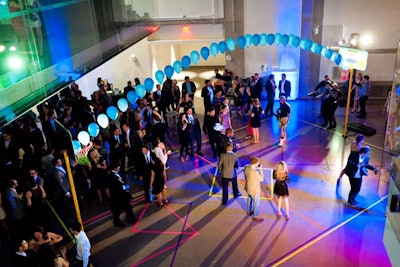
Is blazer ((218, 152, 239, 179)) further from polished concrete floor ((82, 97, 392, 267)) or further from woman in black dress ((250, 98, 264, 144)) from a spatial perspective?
woman in black dress ((250, 98, 264, 144))

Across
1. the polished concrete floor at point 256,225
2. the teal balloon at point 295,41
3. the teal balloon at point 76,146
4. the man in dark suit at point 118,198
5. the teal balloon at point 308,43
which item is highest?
the teal balloon at point 295,41

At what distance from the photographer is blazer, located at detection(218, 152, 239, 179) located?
9.31 metres

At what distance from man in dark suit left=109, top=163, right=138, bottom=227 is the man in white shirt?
1553 millimetres

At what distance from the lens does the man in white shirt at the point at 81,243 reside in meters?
7.09

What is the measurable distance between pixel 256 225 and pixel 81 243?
155 inches

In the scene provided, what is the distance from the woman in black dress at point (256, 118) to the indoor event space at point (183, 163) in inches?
2.6

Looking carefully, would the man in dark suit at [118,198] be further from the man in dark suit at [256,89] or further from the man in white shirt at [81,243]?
the man in dark suit at [256,89]

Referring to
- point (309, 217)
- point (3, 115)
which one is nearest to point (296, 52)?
point (309, 217)

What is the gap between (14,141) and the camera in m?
10.6

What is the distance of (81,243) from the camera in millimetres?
7168

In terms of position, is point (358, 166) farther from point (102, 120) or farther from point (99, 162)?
→ point (102, 120)

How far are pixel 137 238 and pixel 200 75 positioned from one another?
16.2m

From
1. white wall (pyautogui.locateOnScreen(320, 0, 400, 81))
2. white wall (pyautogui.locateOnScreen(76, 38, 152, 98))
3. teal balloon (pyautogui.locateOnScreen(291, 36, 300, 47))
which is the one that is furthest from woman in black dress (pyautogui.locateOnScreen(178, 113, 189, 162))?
white wall (pyautogui.locateOnScreen(320, 0, 400, 81))

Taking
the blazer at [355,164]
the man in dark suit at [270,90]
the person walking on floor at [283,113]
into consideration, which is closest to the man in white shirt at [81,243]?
the blazer at [355,164]
